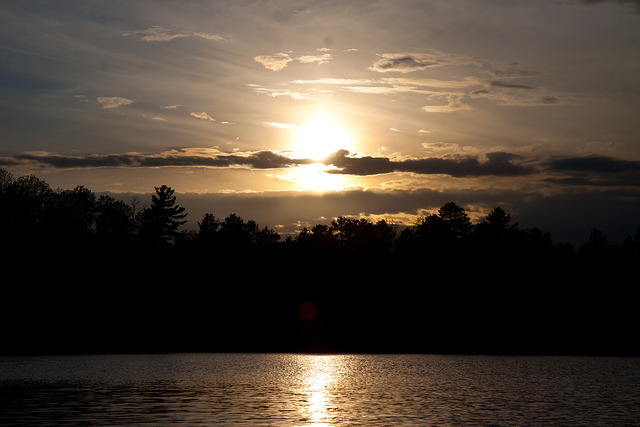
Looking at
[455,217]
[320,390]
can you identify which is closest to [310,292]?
[455,217]

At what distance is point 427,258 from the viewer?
174625mm

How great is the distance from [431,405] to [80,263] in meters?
123

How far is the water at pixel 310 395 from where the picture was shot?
149 ft

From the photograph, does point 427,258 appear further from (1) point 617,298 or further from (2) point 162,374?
(2) point 162,374

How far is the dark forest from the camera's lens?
509ft

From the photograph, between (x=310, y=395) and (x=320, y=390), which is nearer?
(x=310, y=395)

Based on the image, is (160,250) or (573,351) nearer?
(573,351)

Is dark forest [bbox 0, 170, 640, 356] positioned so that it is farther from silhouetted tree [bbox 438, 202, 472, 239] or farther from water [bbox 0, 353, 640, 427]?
water [bbox 0, 353, 640, 427]

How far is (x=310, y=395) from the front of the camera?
199ft

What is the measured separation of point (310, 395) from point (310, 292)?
110184 millimetres

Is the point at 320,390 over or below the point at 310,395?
below

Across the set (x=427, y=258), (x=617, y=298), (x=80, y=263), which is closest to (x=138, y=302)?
(x=80, y=263)

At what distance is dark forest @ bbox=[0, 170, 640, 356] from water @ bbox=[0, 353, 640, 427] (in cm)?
6077

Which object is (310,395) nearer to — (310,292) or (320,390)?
(320,390)
